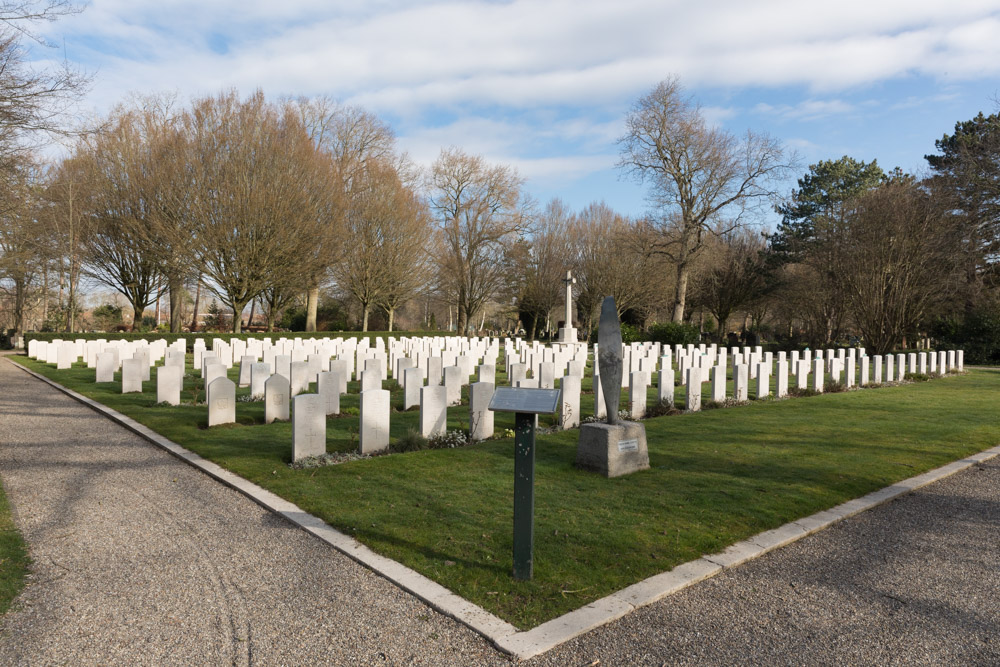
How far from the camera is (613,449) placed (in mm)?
5777

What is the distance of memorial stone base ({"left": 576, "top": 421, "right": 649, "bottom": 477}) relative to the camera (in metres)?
5.77

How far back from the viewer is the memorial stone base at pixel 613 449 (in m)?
5.77

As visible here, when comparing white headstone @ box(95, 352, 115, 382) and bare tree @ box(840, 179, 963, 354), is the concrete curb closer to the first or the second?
white headstone @ box(95, 352, 115, 382)

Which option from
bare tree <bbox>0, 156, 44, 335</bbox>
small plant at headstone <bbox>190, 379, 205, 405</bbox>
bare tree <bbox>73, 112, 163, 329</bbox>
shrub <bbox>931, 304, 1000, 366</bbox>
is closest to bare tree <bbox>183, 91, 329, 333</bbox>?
bare tree <bbox>73, 112, 163, 329</bbox>

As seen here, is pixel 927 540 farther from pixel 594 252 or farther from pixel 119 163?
pixel 594 252

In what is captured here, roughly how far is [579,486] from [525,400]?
7.15ft

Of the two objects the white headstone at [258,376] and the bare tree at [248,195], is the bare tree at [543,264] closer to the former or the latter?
the bare tree at [248,195]

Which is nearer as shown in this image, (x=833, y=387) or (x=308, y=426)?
(x=308, y=426)

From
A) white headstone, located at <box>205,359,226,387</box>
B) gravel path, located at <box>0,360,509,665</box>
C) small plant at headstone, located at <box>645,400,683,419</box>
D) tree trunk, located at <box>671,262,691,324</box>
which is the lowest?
gravel path, located at <box>0,360,509,665</box>

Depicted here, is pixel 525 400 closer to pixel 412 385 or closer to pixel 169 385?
pixel 412 385

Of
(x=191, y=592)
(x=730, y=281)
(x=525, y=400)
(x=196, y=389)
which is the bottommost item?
(x=191, y=592)

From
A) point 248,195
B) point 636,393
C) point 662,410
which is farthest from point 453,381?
point 248,195

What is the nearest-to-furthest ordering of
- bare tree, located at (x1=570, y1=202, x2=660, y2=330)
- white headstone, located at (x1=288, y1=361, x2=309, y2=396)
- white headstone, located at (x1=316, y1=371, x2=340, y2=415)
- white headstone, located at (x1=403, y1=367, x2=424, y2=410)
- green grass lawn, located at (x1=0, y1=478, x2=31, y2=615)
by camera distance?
green grass lawn, located at (x1=0, y1=478, x2=31, y2=615), white headstone, located at (x1=316, y1=371, x2=340, y2=415), white headstone, located at (x1=403, y1=367, x2=424, y2=410), white headstone, located at (x1=288, y1=361, x2=309, y2=396), bare tree, located at (x1=570, y1=202, x2=660, y2=330)

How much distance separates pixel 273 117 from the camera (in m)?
28.2
